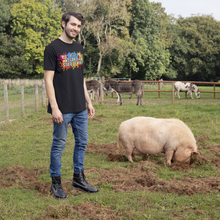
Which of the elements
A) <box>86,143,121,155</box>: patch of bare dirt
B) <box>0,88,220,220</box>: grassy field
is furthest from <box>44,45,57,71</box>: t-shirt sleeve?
<box>86,143,121,155</box>: patch of bare dirt

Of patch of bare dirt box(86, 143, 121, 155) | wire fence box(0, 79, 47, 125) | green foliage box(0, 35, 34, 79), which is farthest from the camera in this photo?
green foliage box(0, 35, 34, 79)

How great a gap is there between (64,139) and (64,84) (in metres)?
0.71

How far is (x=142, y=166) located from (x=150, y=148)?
0.41m

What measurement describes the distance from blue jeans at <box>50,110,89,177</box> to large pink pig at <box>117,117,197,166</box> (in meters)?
1.63

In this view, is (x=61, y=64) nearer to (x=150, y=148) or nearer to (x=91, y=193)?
(x=91, y=193)

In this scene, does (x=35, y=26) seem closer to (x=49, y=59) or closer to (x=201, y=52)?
(x=201, y=52)

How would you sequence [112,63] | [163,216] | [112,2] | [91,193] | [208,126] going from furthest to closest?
[112,63] < [112,2] < [208,126] < [91,193] < [163,216]

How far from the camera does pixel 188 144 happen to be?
16.0 feet

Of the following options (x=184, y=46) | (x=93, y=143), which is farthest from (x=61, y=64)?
(x=184, y=46)

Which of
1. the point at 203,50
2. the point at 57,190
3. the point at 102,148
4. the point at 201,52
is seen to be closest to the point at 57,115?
the point at 57,190

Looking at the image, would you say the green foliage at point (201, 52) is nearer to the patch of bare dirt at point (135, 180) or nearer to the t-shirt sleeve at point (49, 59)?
the patch of bare dirt at point (135, 180)

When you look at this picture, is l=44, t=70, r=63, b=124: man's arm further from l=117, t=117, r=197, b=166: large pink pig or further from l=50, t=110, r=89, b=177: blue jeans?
l=117, t=117, r=197, b=166: large pink pig

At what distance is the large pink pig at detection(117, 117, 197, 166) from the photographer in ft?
16.0

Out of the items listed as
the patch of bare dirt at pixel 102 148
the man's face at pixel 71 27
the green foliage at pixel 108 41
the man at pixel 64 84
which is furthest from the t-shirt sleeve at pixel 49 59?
the green foliage at pixel 108 41
